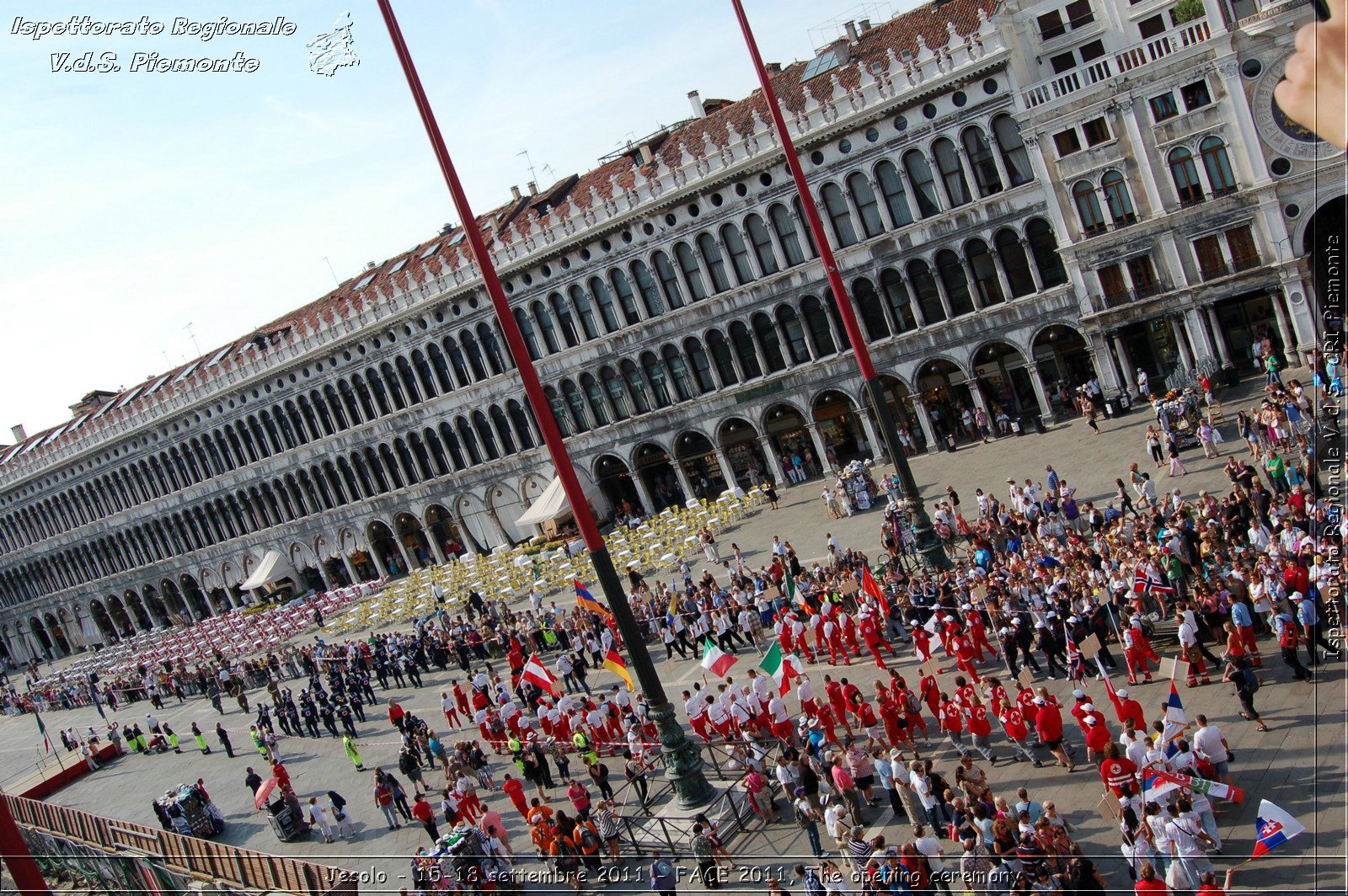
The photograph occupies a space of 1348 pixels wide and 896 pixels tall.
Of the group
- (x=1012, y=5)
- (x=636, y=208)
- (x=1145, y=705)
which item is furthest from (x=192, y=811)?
(x=1012, y=5)

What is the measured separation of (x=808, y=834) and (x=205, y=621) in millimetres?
58263

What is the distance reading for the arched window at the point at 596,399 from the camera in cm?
5062

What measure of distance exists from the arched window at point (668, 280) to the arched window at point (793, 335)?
510 cm

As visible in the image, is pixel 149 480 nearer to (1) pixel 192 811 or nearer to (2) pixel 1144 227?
(1) pixel 192 811

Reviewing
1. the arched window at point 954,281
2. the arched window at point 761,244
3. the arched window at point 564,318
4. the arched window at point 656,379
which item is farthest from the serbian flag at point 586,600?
the arched window at point 564,318

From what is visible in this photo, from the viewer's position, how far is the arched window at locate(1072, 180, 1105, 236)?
3569 cm

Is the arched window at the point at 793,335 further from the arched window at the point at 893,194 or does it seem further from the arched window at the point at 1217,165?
the arched window at the point at 1217,165

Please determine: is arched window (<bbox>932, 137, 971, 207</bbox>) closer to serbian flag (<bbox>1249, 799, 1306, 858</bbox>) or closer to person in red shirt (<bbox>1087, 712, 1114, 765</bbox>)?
person in red shirt (<bbox>1087, 712, 1114, 765</bbox>)

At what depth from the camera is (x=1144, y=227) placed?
34.5 meters

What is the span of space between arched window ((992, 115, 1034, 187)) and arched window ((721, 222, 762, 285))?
1148 centimetres

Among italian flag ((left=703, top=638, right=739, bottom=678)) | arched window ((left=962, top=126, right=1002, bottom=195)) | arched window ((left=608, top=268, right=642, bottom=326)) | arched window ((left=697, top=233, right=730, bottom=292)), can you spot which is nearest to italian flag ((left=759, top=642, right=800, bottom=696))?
italian flag ((left=703, top=638, right=739, bottom=678))

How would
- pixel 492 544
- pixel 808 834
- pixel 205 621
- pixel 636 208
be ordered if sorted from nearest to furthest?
pixel 808 834, pixel 636 208, pixel 492 544, pixel 205 621

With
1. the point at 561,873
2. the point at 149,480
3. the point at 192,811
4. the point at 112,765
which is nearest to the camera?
the point at 561,873

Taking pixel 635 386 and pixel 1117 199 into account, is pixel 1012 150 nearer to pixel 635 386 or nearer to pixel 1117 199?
pixel 1117 199
